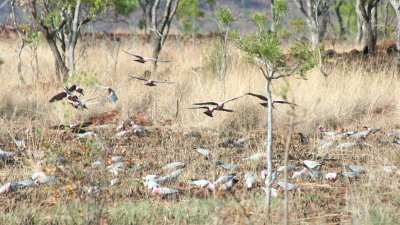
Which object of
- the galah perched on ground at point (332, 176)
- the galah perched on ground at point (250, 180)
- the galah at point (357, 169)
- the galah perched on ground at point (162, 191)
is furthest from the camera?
the galah at point (357, 169)

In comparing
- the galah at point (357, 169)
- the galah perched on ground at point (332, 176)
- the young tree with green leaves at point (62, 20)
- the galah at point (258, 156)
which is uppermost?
the young tree with green leaves at point (62, 20)

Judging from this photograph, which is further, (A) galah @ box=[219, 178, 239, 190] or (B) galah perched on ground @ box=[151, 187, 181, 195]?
(B) galah perched on ground @ box=[151, 187, 181, 195]

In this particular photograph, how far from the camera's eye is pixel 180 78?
7.77 metres

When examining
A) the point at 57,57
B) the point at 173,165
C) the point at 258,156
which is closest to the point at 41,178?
the point at 173,165

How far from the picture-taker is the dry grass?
2.93 metres

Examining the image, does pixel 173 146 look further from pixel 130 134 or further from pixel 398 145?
pixel 398 145

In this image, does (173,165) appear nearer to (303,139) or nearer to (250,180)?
(250,180)

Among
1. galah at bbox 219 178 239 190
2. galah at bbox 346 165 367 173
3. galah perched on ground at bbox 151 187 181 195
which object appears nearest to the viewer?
galah at bbox 219 178 239 190

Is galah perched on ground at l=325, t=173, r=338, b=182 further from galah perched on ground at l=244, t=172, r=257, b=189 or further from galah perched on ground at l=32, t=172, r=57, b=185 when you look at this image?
galah perched on ground at l=32, t=172, r=57, b=185

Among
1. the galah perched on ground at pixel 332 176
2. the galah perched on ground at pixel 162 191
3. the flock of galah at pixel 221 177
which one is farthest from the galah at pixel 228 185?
the galah perched on ground at pixel 332 176

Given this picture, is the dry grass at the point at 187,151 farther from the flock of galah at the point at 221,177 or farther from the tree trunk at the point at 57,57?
the tree trunk at the point at 57,57

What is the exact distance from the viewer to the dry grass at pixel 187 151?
2930 millimetres

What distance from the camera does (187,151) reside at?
4652mm

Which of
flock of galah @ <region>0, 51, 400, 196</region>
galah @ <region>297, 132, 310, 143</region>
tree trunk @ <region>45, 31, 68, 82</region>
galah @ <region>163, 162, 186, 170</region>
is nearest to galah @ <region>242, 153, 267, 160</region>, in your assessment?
flock of galah @ <region>0, 51, 400, 196</region>
